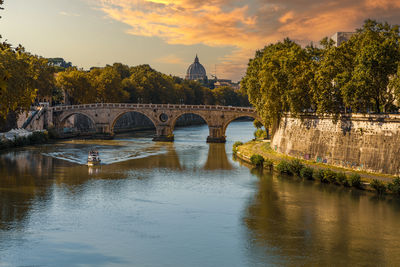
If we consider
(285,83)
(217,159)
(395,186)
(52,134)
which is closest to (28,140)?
→ (52,134)

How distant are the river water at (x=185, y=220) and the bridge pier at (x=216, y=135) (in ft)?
105

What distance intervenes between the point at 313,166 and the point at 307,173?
2.96m

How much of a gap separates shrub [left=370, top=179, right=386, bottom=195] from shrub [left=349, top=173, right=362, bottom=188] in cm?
153

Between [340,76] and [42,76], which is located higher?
[42,76]

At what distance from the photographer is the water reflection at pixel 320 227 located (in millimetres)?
24094

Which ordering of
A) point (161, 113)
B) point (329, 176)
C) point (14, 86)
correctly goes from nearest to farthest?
1. point (329, 176)
2. point (14, 86)
3. point (161, 113)

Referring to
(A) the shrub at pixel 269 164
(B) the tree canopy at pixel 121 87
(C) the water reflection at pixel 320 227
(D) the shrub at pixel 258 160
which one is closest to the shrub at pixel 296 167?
(C) the water reflection at pixel 320 227

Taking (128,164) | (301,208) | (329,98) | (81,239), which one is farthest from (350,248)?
(128,164)

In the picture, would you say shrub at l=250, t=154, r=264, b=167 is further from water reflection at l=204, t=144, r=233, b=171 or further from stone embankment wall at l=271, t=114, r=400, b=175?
stone embankment wall at l=271, t=114, r=400, b=175

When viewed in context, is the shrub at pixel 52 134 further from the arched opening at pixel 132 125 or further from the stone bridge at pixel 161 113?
the arched opening at pixel 132 125

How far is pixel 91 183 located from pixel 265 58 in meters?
32.7

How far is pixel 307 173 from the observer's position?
42.6 meters

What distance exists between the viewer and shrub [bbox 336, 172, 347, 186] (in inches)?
1537

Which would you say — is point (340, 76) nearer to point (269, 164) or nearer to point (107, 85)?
point (269, 164)
